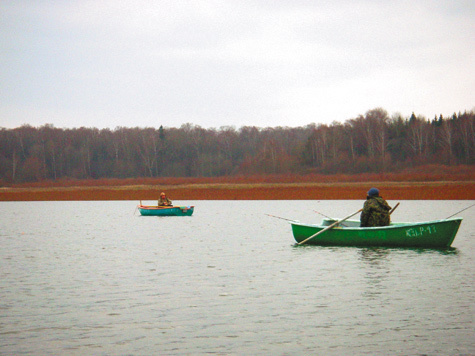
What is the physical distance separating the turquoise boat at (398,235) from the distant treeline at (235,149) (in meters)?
58.2

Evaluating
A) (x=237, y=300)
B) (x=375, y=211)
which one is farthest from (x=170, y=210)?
(x=237, y=300)

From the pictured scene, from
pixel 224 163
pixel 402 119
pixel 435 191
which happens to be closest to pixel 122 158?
pixel 224 163

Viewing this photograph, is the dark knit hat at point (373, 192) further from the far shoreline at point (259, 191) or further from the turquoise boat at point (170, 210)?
the far shoreline at point (259, 191)

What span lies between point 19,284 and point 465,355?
971 cm

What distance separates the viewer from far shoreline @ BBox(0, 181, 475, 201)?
53812mm

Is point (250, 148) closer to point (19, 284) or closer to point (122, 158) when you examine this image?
point (122, 158)

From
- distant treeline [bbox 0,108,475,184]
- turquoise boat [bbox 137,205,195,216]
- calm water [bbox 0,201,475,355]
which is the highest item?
distant treeline [bbox 0,108,475,184]

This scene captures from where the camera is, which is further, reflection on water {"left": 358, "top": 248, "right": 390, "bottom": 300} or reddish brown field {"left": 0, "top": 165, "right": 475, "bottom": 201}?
reddish brown field {"left": 0, "top": 165, "right": 475, "bottom": 201}

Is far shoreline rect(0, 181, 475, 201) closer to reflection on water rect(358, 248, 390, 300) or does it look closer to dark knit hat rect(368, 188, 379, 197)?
dark knit hat rect(368, 188, 379, 197)

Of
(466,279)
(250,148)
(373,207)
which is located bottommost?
(466,279)

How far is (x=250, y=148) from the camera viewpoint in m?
118

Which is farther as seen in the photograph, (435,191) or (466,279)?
(435,191)

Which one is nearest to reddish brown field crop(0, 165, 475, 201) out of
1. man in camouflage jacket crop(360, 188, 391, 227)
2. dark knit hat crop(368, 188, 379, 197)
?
man in camouflage jacket crop(360, 188, 391, 227)

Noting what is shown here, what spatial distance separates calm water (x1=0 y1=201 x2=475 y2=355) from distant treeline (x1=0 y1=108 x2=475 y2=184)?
6177 cm
